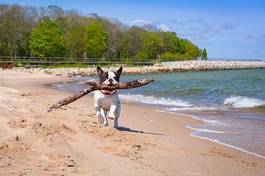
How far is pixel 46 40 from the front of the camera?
74.4m

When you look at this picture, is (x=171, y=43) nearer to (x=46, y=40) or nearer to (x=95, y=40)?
(x=95, y=40)

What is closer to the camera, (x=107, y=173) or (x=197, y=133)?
(x=107, y=173)

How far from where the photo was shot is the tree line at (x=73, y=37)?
7375 cm

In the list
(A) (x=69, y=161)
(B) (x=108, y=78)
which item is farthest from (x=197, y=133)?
(A) (x=69, y=161)

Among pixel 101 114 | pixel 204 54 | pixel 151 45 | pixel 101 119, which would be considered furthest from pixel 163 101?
pixel 204 54

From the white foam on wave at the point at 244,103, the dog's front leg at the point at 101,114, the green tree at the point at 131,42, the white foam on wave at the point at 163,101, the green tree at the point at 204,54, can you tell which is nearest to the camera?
the dog's front leg at the point at 101,114

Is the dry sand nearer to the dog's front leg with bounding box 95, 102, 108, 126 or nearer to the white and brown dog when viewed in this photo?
the dog's front leg with bounding box 95, 102, 108, 126

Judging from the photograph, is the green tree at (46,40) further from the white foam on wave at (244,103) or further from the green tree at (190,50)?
the white foam on wave at (244,103)

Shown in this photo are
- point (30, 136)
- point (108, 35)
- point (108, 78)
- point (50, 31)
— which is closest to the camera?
point (30, 136)

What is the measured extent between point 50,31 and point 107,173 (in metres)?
68.8

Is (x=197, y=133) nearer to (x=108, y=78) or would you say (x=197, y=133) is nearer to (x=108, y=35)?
(x=108, y=78)

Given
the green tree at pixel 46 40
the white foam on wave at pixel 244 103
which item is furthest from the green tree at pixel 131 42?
the white foam on wave at pixel 244 103

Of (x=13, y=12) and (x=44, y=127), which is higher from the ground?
(x=13, y=12)

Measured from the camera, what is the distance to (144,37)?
324ft
